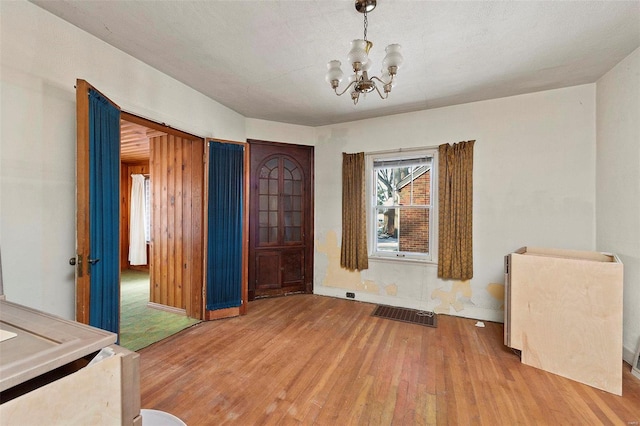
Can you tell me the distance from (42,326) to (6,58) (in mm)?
1898

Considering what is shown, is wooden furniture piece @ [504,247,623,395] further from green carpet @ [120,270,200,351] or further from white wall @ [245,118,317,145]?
green carpet @ [120,270,200,351]

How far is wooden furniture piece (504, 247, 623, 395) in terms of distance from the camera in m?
2.02

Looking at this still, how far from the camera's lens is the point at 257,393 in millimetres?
1952

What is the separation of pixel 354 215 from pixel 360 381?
234 centimetres

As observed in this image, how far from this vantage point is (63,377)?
29.7 inches

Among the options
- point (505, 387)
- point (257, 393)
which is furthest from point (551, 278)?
point (257, 393)

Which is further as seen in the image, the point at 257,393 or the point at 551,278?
the point at 551,278

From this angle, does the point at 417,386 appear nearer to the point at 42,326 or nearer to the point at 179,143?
the point at 42,326

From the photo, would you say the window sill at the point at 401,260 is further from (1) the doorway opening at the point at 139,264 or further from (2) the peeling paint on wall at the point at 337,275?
(1) the doorway opening at the point at 139,264

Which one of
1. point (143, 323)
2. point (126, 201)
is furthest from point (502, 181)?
point (126, 201)

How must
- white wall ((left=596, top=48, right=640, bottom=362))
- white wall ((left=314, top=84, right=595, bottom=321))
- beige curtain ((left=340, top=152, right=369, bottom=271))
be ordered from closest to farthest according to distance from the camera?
white wall ((left=596, top=48, right=640, bottom=362))
white wall ((left=314, top=84, right=595, bottom=321))
beige curtain ((left=340, top=152, right=369, bottom=271))

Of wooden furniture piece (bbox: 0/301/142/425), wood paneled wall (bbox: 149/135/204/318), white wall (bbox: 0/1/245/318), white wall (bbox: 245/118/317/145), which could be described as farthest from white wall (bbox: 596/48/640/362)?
white wall (bbox: 0/1/245/318)

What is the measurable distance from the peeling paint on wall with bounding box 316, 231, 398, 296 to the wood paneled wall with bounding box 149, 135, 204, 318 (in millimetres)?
1917

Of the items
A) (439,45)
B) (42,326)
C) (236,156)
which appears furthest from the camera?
(236,156)
